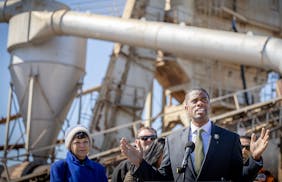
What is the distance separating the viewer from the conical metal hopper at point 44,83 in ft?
42.9

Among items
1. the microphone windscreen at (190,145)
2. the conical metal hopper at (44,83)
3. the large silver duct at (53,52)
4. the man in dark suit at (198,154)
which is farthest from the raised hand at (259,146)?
the conical metal hopper at (44,83)

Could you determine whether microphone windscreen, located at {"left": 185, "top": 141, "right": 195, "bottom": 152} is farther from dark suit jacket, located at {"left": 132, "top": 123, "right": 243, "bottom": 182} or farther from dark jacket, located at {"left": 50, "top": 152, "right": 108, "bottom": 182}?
dark jacket, located at {"left": 50, "top": 152, "right": 108, "bottom": 182}

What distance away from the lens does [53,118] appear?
43.8 feet

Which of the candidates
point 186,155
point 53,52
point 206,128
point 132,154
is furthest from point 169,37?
point 186,155

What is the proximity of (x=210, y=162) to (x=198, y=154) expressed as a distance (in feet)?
0.31

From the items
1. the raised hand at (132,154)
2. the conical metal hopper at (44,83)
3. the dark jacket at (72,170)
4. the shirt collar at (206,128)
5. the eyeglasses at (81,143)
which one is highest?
the conical metal hopper at (44,83)

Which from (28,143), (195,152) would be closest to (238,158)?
(195,152)

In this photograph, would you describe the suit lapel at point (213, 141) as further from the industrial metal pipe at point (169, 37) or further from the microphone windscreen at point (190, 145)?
the industrial metal pipe at point (169, 37)

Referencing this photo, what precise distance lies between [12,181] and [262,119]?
21.1ft

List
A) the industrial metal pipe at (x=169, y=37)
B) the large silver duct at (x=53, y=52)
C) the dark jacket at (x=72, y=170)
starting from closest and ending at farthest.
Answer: the dark jacket at (x=72, y=170) → the industrial metal pipe at (x=169, y=37) → the large silver duct at (x=53, y=52)

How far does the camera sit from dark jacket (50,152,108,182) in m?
3.76

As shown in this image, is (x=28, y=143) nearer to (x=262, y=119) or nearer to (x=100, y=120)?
(x=100, y=120)

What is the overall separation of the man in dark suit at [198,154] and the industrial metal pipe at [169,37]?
18.6 ft

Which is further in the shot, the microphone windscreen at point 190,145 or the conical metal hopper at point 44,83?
the conical metal hopper at point 44,83
